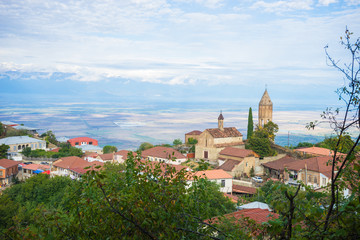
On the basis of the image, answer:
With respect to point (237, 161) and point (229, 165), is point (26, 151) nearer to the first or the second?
point (229, 165)

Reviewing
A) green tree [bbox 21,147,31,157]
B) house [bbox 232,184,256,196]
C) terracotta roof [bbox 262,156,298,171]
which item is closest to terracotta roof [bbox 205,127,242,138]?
terracotta roof [bbox 262,156,298,171]

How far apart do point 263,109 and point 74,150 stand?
2600 cm

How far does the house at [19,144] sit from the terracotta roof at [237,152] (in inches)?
1027

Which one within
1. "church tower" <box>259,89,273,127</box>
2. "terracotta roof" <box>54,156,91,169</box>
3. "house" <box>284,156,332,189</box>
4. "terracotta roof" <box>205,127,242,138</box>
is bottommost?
"terracotta roof" <box>54,156,91,169</box>

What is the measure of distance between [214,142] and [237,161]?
454cm

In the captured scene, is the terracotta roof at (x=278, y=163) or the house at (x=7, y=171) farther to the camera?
the terracotta roof at (x=278, y=163)

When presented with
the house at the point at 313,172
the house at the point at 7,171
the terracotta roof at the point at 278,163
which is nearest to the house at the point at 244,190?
the house at the point at 313,172

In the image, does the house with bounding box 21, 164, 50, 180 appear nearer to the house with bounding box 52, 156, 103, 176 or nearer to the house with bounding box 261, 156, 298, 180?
the house with bounding box 52, 156, 103, 176

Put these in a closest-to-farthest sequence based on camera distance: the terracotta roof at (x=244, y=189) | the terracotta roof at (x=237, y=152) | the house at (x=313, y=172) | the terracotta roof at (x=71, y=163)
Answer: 1. the house at (x=313, y=172)
2. the terracotta roof at (x=244, y=189)
3. the terracotta roof at (x=71, y=163)
4. the terracotta roof at (x=237, y=152)

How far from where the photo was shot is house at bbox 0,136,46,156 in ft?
139

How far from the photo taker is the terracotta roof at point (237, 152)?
32100mm

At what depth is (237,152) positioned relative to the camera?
33125 millimetres

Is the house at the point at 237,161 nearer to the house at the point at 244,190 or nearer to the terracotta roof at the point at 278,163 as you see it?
the terracotta roof at the point at 278,163

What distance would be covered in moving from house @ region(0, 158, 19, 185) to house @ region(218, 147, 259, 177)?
774 inches
